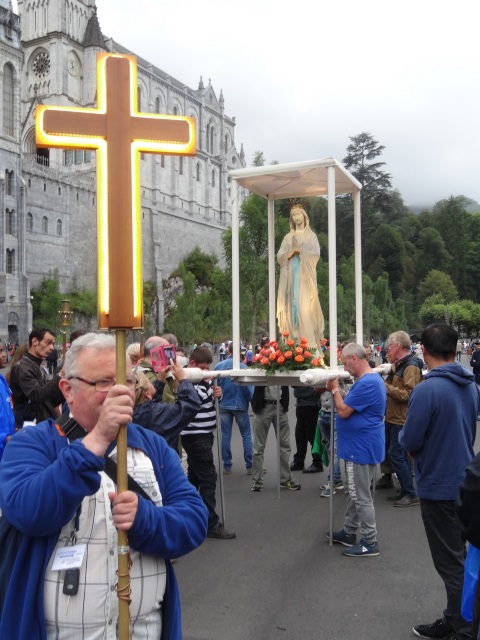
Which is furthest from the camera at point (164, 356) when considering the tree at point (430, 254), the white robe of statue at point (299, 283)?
the tree at point (430, 254)

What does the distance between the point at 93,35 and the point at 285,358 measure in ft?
232

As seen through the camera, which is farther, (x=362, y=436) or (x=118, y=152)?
(x=362, y=436)

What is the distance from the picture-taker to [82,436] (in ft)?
7.31

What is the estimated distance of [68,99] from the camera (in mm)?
63844

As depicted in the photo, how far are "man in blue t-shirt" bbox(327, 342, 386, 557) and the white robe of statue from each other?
2.50 metres

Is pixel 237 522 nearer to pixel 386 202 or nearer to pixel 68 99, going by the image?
pixel 68 99

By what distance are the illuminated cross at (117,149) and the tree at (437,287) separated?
73.8m

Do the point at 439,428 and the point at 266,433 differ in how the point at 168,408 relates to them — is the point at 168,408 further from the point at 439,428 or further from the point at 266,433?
the point at 266,433

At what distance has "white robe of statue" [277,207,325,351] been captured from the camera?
8.34 meters

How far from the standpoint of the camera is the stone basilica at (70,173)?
46438mm

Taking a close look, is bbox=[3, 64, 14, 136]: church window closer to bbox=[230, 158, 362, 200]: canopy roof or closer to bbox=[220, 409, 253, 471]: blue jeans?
bbox=[230, 158, 362, 200]: canopy roof

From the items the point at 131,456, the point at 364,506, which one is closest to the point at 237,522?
the point at 364,506

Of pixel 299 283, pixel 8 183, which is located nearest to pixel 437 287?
pixel 8 183

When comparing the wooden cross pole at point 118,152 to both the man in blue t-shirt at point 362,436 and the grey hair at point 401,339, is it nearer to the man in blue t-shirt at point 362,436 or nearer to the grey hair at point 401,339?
the man in blue t-shirt at point 362,436
